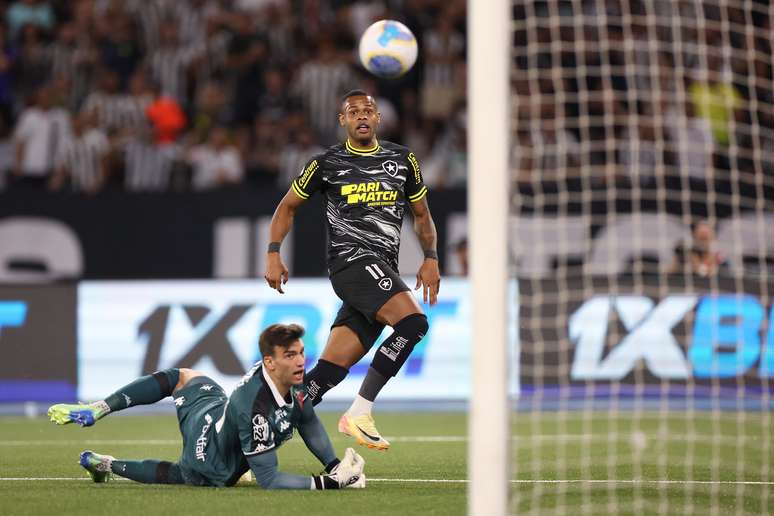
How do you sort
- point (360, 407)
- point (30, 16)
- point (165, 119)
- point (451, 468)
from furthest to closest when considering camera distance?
point (30, 16), point (165, 119), point (451, 468), point (360, 407)

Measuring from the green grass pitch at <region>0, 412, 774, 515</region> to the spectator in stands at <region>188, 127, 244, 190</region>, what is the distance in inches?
169

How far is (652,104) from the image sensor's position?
42.5 ft

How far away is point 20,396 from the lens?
13.4 meters

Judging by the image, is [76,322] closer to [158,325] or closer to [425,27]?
[158,325]

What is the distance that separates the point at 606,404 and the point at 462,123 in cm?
477

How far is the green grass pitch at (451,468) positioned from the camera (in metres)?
6.80

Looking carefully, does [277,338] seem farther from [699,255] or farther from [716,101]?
[699,255]

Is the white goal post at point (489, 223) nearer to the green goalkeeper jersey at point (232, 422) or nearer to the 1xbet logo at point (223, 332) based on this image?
the green goalkeeper jersey at point (232, 422)

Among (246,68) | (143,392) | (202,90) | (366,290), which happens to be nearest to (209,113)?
(202,90)

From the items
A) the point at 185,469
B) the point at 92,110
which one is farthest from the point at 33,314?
the point at 185,469

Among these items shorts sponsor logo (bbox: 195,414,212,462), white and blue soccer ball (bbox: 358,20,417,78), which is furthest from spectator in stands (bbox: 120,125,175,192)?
shorts sponsor logo (bbox: 195,414,212,462)

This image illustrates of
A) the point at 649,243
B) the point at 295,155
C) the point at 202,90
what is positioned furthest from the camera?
the point at 202,90

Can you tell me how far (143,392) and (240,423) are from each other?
997 mm

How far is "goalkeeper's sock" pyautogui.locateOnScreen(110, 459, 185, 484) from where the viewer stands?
756 cm
